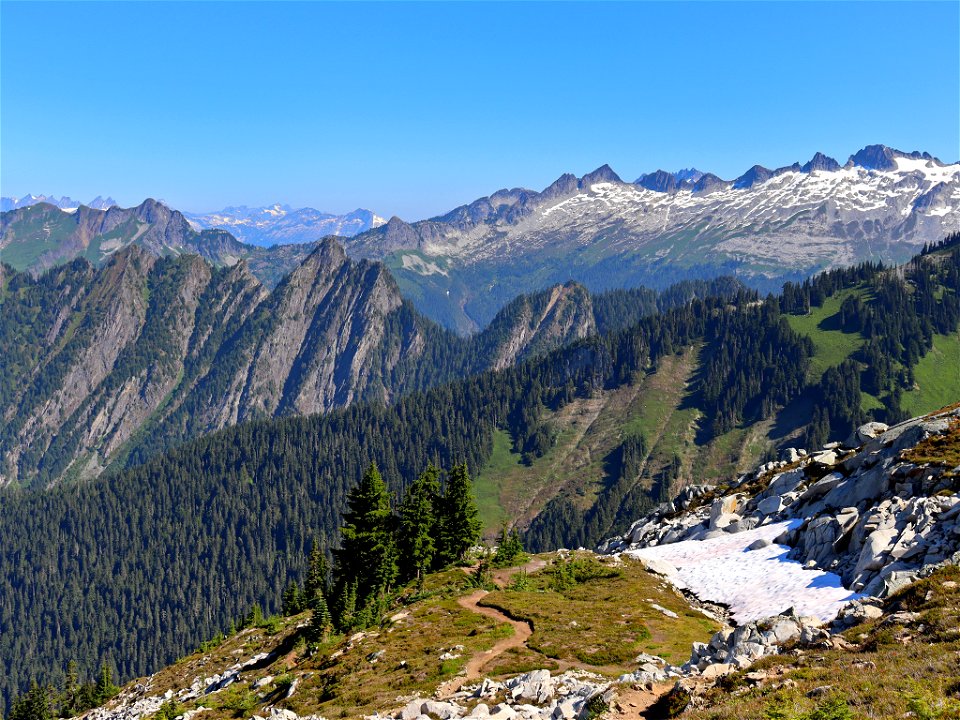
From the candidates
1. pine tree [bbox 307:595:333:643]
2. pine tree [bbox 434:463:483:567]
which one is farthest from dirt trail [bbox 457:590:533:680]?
pine tree [bbox 434:463:483:567]

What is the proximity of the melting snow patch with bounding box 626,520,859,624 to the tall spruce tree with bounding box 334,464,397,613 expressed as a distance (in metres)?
27.4

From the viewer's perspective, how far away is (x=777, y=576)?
189 ft

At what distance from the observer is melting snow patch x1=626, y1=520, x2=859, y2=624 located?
A: 5097 cm

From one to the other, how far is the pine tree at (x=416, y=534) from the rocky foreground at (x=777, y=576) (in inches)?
732

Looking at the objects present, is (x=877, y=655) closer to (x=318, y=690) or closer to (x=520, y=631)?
(x=520, y=631)

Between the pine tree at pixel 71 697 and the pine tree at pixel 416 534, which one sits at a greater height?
the pine tree at pixel 416 534

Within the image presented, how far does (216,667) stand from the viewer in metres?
73.5

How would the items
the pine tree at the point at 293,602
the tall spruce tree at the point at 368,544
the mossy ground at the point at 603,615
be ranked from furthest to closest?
the pine tree at the point at 293,602 < the tall spruce tree at the point at 368,544 < the mossy ground at the point at 603,615

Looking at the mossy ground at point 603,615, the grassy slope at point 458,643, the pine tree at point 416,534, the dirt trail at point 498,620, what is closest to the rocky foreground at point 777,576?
the dirt trail at point 498,620

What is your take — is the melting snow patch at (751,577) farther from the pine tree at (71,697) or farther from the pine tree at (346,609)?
the pine tree at (71,697)

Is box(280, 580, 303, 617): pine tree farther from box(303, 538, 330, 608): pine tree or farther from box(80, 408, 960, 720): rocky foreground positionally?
box(80, 408, 960, 720): rocky foreground

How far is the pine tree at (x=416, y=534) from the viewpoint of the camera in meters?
79.6

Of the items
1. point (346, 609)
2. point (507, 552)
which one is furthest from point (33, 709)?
point (507, 552)

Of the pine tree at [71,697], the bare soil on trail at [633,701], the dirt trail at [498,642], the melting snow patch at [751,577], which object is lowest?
the pine tree at [71,697]
